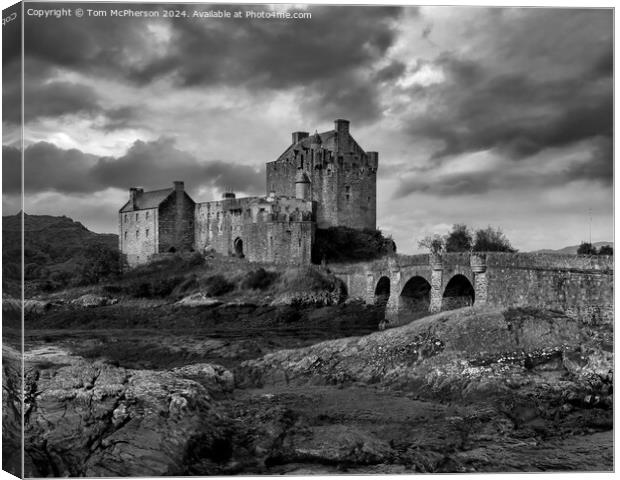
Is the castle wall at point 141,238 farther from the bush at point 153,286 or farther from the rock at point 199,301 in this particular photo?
the rock at point 199,301

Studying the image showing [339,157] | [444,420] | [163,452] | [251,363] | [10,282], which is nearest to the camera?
[10,282]

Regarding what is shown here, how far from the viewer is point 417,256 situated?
1856 centimetres

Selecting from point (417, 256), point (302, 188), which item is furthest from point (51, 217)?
point (302, 188)

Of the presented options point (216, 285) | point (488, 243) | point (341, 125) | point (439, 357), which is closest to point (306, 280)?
point (216, 285)

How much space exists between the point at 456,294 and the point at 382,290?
4.67 m

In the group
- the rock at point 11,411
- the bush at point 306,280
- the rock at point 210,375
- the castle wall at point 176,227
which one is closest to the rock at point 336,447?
the rock at point 210,375

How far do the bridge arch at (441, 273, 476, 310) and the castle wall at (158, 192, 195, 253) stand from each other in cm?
1300

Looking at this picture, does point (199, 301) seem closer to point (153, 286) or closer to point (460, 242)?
Result: point (153, 286)

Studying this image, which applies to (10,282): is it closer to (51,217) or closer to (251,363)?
(51,217)

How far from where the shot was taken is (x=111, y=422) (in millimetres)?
7152

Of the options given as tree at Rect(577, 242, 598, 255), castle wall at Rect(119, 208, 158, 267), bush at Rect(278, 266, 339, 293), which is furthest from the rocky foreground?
castle wall at Rect(119, 208, 158, 267)

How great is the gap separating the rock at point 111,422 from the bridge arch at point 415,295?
11.3 m

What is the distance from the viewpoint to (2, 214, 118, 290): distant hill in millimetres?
6289

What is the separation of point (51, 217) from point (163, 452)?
3.13m
